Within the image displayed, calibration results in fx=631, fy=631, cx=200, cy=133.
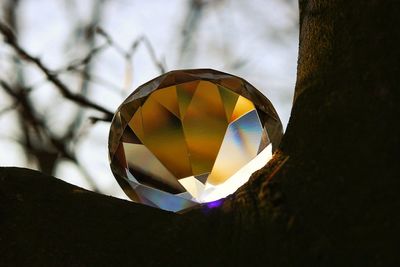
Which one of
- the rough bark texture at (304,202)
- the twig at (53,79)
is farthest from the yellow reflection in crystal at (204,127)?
the twig at (53,79)

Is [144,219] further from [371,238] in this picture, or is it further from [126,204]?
[371,238]

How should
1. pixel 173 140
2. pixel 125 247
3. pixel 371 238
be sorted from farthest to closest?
pixel 173 140
pixel 125 247
pixel 371 238

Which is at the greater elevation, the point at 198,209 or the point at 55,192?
the point at 55,192

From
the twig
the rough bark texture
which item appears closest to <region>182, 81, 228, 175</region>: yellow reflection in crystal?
the rough bark texture

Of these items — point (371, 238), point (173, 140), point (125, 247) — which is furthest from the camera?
point (173, 140)

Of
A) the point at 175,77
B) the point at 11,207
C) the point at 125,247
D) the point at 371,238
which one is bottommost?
the point at 371,238

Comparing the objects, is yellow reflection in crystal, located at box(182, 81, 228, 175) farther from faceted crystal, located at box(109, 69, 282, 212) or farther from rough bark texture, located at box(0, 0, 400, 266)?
rough bark texture, located at box(0, 0, 400, 266)

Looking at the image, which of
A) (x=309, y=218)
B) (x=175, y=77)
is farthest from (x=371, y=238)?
(x=175, y=77)
